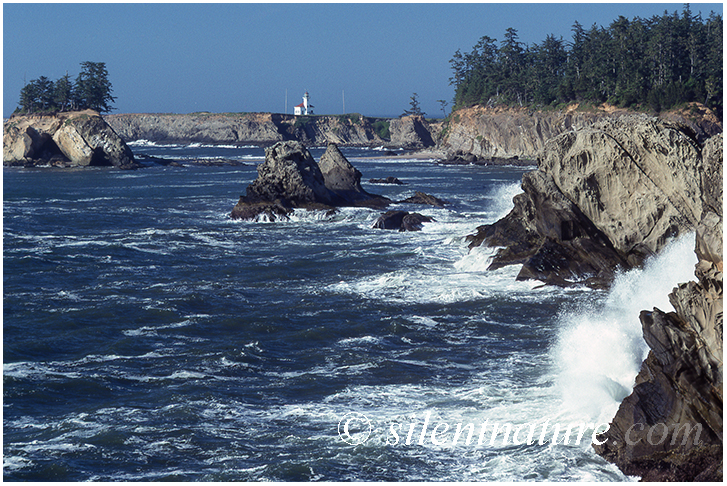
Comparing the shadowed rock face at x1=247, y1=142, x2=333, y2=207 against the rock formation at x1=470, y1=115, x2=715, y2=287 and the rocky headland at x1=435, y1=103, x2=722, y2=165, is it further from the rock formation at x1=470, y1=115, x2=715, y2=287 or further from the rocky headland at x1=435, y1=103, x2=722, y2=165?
the rocky headland at x1=435, y1=103, x2=722, y2=165

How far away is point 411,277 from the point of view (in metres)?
28.7

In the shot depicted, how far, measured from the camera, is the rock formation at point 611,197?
26312 mm

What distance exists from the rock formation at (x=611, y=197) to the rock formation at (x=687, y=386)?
536 inches

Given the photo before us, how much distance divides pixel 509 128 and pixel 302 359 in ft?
292

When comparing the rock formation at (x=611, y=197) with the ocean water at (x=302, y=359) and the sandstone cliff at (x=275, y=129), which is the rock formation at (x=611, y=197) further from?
the sandstone cliff at (x=275, y=129)

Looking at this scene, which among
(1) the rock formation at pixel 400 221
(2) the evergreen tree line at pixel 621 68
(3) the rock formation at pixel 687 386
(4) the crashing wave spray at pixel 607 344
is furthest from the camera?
(2) the evergreen tree line at pixel 621 68

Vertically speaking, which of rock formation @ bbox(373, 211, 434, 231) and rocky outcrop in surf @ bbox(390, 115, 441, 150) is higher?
rocky outcrop in surf @ bbox(390, 115, 441, 150)

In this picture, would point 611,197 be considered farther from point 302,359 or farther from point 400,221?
point 400,221

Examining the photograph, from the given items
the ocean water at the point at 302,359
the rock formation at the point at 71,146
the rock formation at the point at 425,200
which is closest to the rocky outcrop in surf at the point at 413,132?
A: the rock formation at the point at 71,146

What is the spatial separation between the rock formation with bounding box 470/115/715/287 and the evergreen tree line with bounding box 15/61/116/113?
318 ft

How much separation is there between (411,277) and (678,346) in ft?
55.2

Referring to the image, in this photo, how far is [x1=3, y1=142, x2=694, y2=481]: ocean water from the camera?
44.3 feet

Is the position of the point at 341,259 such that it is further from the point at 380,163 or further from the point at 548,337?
the point at 380,163

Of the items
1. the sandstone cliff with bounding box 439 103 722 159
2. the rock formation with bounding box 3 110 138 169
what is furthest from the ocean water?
the sandstone cliff with bounding box 439 103 722 159
